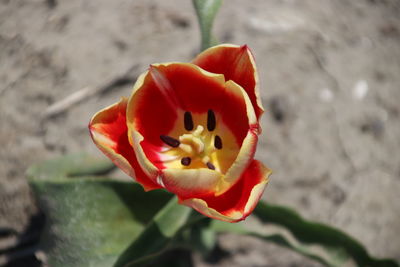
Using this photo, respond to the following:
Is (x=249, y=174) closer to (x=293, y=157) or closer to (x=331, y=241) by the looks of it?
(x=331, y=241)

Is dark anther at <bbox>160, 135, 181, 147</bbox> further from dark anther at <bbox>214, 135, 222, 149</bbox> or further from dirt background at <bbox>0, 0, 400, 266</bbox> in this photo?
dirt background at <bbox>0, 0, 400, 266</bbox>

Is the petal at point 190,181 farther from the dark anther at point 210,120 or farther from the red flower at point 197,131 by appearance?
the dark anther at point 210,120

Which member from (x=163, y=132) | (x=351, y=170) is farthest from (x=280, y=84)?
(x=163, y=132)

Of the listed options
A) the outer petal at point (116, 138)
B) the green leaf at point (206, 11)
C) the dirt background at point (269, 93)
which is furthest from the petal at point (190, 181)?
the dirt background at point (269, 93)

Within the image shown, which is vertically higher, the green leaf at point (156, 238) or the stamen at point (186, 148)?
the stamen at point (186, 148)

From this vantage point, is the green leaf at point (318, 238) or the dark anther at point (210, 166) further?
the green leaf at point (318, 238)

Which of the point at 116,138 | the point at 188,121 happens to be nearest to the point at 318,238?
the point at 188,121
